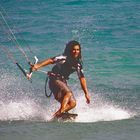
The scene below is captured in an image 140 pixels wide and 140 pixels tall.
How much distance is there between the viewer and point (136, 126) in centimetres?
1095

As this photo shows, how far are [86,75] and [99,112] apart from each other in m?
5.69

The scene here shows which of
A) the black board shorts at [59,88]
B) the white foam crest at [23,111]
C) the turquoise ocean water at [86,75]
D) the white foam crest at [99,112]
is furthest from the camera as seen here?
the white foam crest at [23,111]

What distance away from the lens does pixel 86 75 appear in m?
18.3

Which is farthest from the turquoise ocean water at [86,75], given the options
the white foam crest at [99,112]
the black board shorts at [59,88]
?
the black board shorts at [59,88]

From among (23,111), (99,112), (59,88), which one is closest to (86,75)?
(99,112)

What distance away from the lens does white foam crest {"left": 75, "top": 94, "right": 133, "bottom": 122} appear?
38.9 feet

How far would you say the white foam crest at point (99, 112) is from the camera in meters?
11.9

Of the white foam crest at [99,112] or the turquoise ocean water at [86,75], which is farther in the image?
the white foam crest at [99,112]

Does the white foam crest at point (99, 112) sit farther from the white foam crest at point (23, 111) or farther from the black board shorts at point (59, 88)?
the white foam crest at point (23, 111)

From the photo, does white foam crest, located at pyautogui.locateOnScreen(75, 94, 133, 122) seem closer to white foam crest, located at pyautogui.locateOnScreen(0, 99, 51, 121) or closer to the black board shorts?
the black board shorts

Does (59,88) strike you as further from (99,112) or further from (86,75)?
(86,75)

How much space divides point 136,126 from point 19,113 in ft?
9.79

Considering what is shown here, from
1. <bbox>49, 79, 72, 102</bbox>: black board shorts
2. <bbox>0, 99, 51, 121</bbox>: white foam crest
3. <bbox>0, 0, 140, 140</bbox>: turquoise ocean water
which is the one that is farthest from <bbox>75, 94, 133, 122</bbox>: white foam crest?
<bbox>0, 99, 51, 121</bbox>: white foam crest

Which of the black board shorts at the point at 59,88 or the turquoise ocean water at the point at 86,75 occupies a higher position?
the black board shorts at the point at 59,88
